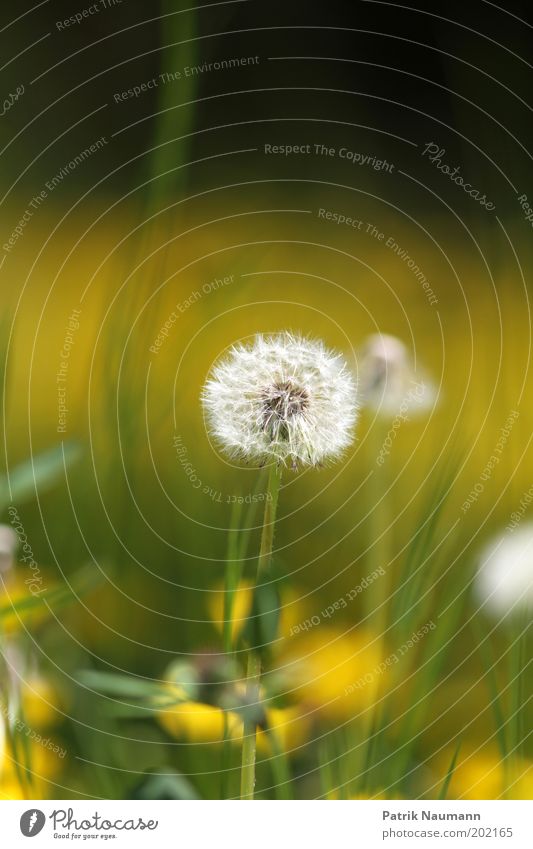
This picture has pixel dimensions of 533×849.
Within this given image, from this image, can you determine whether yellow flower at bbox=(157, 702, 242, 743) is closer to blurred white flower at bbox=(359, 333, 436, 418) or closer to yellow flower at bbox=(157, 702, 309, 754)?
yellow flower at bbox=(157, 702, 309, 754)

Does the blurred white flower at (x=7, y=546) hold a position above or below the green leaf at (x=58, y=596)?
above

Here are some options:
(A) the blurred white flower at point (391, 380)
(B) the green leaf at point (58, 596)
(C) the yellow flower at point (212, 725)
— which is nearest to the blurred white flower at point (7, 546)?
(B) the green leaf at point (58, 596)

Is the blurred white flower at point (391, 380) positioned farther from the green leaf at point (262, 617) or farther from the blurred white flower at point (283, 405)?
the green leaf at point (262, 617)

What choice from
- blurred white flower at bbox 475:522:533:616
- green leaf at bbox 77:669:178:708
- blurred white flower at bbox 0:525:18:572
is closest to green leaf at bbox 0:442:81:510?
blurred white flower at bbox 0:525:18:572

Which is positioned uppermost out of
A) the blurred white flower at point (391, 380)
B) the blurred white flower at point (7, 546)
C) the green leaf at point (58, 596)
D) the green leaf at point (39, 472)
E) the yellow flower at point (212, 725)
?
the blurred white flower at point (391, 380)
